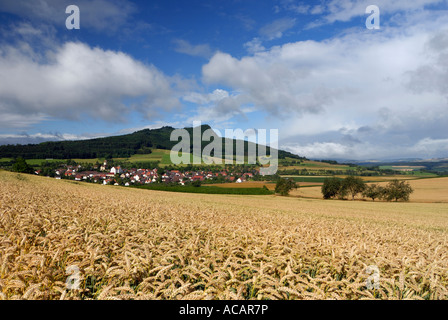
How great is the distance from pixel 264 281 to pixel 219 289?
524 millimetres

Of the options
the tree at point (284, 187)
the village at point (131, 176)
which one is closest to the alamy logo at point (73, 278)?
the tree at point (284, 187)

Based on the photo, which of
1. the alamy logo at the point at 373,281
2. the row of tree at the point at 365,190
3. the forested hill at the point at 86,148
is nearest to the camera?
the alamy logo at the point at 373,281

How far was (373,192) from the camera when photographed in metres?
65.1

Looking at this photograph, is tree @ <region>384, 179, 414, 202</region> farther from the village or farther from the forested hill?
the forested hill

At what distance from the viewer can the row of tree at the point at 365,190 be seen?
61.4m

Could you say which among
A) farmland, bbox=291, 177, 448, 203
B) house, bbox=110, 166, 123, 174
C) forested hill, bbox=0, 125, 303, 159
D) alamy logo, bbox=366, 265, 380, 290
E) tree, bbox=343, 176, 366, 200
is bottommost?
farmland, bbox=291, 177, 448, 203

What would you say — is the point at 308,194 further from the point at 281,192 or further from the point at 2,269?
the point at 2,269

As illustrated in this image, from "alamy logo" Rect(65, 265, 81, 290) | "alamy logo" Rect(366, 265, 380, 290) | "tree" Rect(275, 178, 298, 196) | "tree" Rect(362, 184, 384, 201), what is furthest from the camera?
"tree" Rect(275, 178, 298, 196)

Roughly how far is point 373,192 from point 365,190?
2.06m

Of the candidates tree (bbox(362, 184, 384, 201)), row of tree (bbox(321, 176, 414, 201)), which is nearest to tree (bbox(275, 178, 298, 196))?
row of tree (bbox(321, 176, 414, 201))

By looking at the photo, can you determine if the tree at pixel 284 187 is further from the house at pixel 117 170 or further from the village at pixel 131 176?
the house at pixel 117 170

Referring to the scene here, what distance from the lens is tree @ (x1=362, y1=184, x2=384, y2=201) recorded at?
210ft

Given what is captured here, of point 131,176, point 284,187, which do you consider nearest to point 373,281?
point 284,187
